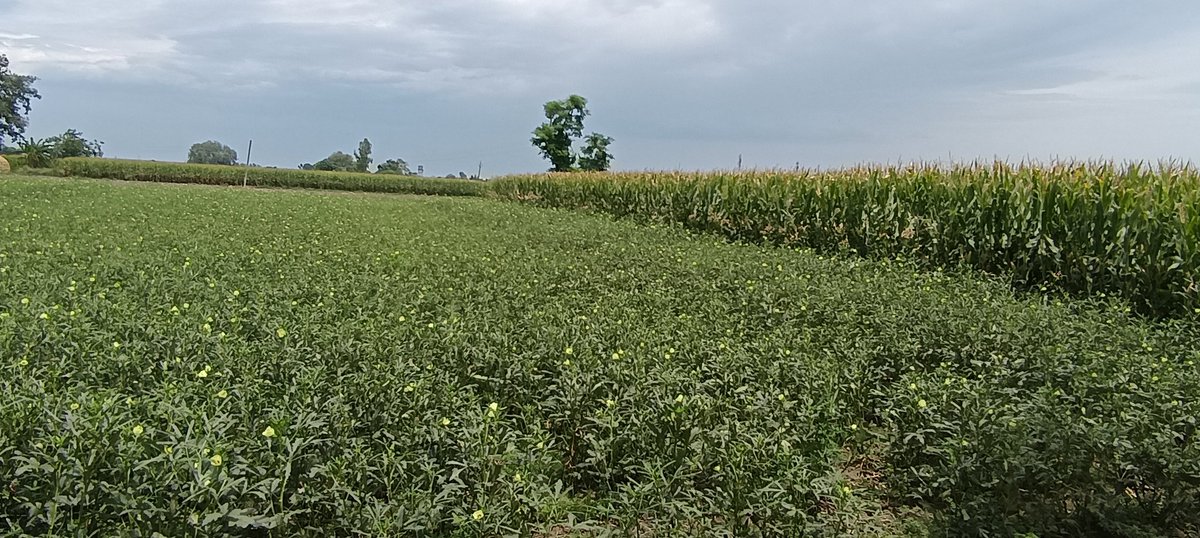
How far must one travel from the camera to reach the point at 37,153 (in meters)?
44.4

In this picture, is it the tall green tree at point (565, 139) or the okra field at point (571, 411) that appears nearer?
the okra field at point (571, 411)

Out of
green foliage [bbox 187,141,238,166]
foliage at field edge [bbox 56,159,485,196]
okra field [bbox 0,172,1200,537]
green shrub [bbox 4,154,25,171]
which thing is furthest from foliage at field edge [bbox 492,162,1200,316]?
green foliage [bbox 187,141,238,166]

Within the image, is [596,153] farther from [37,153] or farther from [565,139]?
[37,153]

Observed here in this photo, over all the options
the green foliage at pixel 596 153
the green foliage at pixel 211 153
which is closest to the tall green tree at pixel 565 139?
the green foliage at pixel 596 153

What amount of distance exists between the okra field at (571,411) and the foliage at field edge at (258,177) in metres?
37.7

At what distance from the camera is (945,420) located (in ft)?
10.9

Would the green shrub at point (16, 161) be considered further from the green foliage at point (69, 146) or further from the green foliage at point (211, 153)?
the green foliage at point (211, 153)

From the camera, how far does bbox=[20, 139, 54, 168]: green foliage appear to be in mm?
43438

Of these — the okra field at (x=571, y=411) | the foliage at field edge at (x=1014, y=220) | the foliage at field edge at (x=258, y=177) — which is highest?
the foliage at field edge at (x=258, y=177)

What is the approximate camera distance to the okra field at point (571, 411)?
95.3 inches

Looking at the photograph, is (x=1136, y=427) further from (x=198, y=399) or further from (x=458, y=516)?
(x=198, y=399)

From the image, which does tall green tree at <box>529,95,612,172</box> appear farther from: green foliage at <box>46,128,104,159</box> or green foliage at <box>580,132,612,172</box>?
green foliage at <box>46,128,104,159</box>

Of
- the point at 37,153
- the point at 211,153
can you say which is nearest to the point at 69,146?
the point at 37,153

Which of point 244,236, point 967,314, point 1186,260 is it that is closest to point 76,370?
point 967,314
